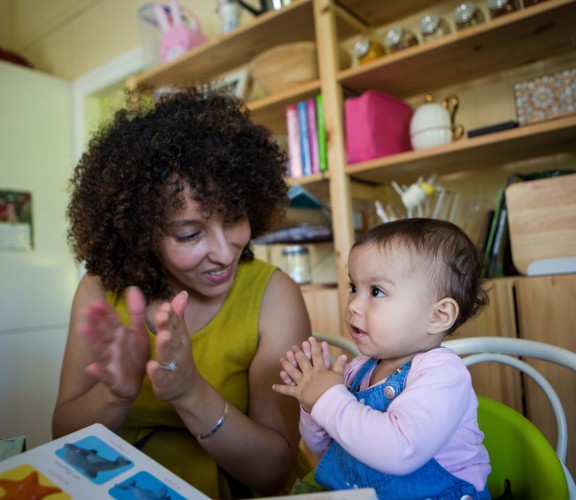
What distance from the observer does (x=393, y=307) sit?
0.70 metres

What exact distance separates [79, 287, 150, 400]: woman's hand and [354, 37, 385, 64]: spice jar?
146 centimetres

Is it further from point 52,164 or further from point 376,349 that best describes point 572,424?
point 52,164

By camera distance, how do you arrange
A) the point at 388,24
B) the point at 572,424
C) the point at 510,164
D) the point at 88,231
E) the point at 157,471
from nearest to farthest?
the point at 157,471, the point at 88,231, the point at 572,424, the point at 510,164, the point at 388,24

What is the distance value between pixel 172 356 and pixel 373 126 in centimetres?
129

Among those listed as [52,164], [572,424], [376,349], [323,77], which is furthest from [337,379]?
[52,164]

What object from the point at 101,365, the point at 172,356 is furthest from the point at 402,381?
the point at 101,365

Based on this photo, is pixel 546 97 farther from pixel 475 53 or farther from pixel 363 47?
pixel 363 47

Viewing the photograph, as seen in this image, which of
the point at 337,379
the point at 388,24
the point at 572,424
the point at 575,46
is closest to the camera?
the point at 337,379

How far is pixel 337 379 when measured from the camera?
67cm

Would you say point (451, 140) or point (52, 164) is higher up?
point (52, 164)

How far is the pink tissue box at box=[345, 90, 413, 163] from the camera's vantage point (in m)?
1.69

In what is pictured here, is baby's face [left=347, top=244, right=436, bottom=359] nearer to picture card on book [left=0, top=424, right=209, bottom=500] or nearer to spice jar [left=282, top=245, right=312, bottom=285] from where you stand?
picture card on book [left=0, top=424, right=209, bottom=500]

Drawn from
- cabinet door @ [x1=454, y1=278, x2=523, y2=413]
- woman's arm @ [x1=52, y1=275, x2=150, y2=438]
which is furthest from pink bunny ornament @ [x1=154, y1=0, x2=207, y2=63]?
cabinet door @ [x1=454, y1=278, x2=523, y2=413]

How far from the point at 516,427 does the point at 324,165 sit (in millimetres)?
1311
